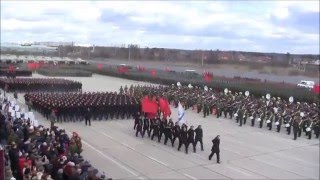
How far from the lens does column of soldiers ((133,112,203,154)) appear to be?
15.4 metres

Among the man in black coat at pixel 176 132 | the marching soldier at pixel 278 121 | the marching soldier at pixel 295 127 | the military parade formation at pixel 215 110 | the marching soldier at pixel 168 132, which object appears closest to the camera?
the man in black coat at pixel 176 132

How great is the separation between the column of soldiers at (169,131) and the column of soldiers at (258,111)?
235 inches

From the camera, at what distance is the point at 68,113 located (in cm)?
2073

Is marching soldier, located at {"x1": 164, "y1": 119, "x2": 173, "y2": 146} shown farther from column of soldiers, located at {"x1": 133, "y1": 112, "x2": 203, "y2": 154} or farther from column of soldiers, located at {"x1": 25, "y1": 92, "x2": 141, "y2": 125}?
column of soldiers, located at {"x1": 25, "y1": 92, "x2": 141, "y2": 125}

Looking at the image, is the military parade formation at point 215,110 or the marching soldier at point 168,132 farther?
the military parade formation at point 215,110

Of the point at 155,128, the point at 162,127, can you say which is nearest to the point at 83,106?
the point at 155,128

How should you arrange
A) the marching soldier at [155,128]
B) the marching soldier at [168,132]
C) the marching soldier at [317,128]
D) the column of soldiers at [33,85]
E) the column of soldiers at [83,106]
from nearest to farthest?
the marching soldier at [168,132], the marching soldier at [155,128], the marching soldier at [317,128], the column of soldiers at [83,106], the column of soldiers at [33,85]

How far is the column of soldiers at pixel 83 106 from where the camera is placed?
20703mm

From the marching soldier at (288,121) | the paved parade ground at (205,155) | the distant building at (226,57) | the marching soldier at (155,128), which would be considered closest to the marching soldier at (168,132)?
the paved parade ground at (205,155)

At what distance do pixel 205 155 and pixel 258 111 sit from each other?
8.02 metres

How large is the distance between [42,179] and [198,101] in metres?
18.4

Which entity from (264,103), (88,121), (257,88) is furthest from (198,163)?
(257,88)

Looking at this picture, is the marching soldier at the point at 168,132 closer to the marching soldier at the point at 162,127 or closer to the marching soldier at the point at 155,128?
the marching soldier at the point at 162,127

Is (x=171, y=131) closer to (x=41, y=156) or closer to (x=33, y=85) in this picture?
(x=41, y=156)
